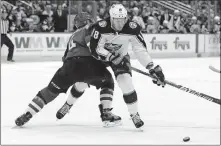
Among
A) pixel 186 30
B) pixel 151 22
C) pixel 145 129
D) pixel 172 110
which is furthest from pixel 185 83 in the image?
pixel 186 30

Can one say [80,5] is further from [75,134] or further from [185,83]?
[75,134]

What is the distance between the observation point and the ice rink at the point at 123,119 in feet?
11.0

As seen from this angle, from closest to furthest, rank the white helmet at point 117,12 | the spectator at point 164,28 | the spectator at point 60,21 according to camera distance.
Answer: the white helmet at point 117,12 < the spectator at point 60,21 < the spectator at point 164,28

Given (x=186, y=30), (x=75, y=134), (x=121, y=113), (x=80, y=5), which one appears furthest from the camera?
(x=186, y=30)

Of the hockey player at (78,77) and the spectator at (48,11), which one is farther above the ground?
the spectator at (48,11)

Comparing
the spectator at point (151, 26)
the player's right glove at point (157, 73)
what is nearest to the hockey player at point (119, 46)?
the player's right glove at point (157, 73)

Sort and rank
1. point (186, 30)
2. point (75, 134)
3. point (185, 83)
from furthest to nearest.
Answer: point (186, 30) → point (185, 83) → point (75, 134)

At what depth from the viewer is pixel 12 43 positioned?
35.1ft

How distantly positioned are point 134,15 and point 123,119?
9092 mm

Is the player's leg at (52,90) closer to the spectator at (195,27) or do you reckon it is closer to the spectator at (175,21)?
the spectator at (175,21)

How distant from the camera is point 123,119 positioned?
14.0ft

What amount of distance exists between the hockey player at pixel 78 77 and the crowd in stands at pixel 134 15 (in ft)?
25.0

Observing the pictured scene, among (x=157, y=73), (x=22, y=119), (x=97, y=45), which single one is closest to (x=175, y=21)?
(x=157, y=73)

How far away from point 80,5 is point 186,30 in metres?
3.81
